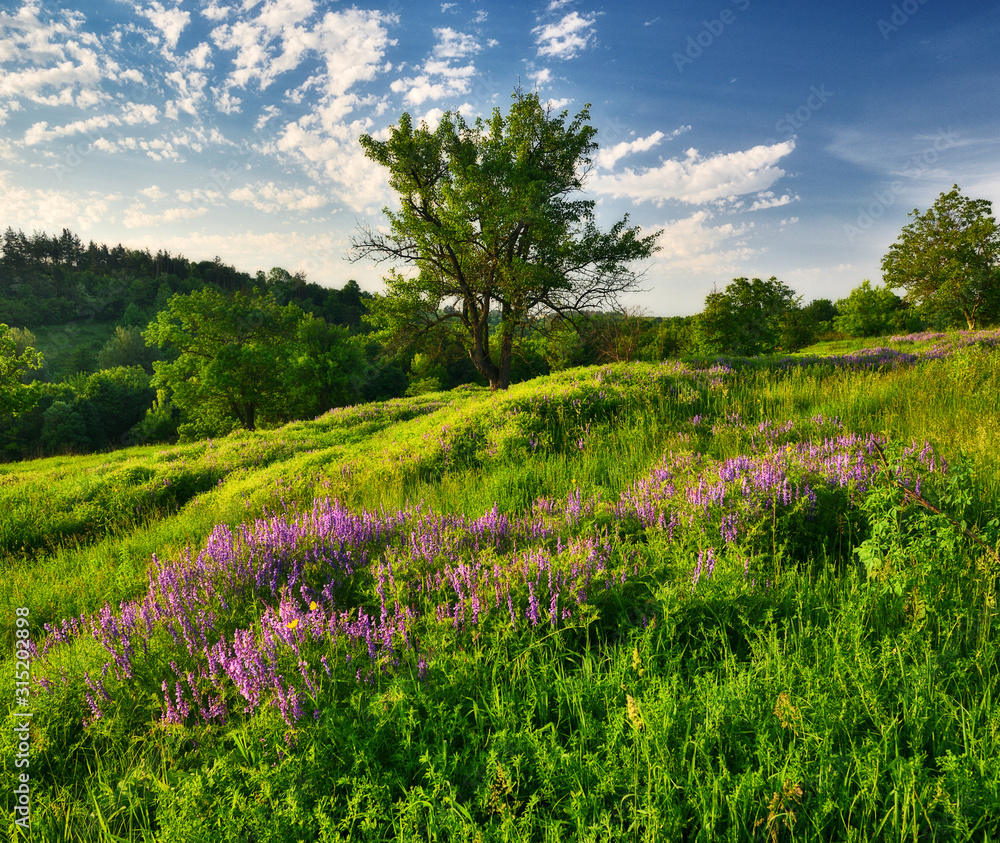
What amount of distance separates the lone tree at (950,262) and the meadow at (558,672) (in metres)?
53.2

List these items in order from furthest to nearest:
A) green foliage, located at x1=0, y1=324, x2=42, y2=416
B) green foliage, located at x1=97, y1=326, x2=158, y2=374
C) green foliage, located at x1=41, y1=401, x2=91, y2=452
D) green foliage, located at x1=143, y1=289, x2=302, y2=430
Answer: green foliage, located at x1=97, y1=326, x2=158, y2=374 → green foliage, located at x1=41, y1=401, x2=91, y2=452 → green foliage, located at x1=143, y1=289, x2=302, y2=430 → green foliage, located at x1=0, y1=324, x2=42, y2=416

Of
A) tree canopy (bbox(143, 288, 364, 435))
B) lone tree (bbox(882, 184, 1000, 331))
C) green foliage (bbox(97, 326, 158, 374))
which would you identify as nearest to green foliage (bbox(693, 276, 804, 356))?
lone tree (bbox(882, 184, 1000, 331))

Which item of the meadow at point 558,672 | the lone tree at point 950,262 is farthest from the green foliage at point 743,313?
the meadow at point 558,672

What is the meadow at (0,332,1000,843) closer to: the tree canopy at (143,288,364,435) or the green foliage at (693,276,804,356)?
the tree canopy at (143,288,364,435)

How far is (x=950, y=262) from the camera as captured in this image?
1644 inches

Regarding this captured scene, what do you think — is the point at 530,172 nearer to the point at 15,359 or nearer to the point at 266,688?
the point at 266,688

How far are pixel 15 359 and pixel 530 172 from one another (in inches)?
1563

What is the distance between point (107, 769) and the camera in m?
2.13

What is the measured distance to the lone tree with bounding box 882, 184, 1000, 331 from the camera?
40.2 meters

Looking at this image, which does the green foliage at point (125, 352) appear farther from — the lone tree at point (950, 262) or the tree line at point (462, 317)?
the lone tree at point (950, 262)

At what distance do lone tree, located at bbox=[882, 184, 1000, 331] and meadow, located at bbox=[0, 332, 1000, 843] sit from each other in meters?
53.2

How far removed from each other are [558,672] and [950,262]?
60.4 m

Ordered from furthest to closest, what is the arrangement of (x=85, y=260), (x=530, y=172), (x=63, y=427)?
(x=85, y=260), (x=63, y=427), (x=530, y=172)

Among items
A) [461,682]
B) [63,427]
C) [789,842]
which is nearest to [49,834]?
[461,682]
